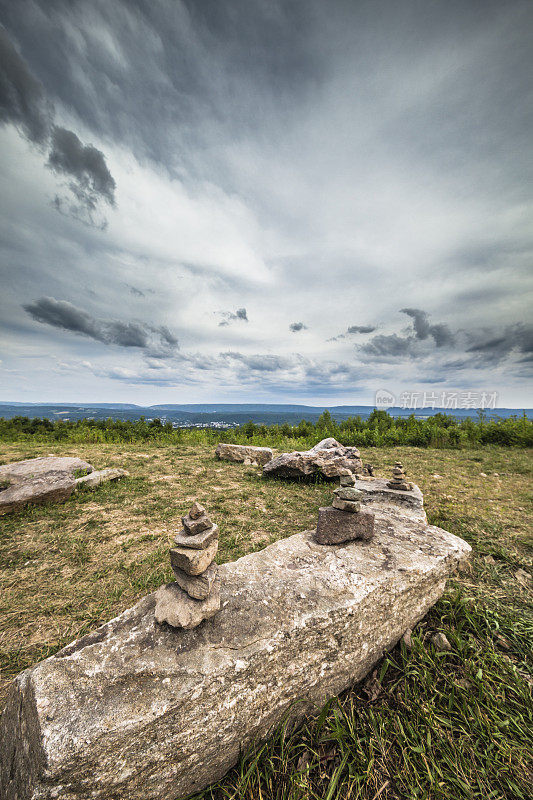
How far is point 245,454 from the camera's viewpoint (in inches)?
407

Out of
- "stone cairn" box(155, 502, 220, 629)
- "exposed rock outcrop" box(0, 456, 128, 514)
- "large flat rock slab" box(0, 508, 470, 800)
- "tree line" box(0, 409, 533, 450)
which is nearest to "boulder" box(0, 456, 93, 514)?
"exposed rock outcrop" box(0, 456, 128, 514)

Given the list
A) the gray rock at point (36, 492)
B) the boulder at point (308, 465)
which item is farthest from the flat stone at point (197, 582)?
the boulder at point (308, 465)

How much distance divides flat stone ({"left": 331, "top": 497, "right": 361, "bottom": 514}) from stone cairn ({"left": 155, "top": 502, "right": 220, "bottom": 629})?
5.69 feet

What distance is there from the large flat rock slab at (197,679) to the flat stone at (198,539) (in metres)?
0.61

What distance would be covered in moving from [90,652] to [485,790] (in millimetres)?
2866

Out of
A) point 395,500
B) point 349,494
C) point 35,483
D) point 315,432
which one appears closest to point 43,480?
point 35,483

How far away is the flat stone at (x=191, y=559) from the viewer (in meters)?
2.27

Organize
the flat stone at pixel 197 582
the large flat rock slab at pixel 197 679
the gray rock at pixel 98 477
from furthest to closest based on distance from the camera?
the gray rock at pixel 98 477 → the flat stone at pixel 197 582 → the large flat rock slab at pixel 197 679

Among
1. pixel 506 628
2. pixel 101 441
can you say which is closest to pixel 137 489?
pixel 506 628

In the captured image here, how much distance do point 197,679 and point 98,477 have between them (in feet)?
21.5

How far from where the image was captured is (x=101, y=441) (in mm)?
14953

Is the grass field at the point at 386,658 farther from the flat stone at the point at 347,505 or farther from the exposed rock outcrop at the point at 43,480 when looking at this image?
the flat stone at the point at 347,505

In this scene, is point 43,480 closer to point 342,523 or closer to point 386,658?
point 342,523

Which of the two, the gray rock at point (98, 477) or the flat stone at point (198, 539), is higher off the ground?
the flat stone at point (198, 539)
